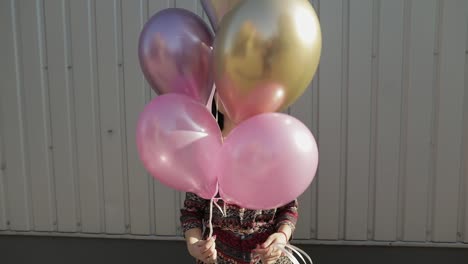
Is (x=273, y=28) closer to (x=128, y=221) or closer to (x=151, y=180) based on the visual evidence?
(x=151, y=180)

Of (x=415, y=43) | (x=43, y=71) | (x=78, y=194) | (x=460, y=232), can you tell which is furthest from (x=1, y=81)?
(x=460, y=232)

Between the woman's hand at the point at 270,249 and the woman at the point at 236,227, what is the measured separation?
0.09 feet

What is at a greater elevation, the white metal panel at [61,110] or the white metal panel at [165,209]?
the white metal panel at [61,110]

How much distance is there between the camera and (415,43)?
8.91 feet

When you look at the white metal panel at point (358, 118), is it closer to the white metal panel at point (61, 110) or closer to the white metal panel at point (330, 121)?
the white metal panel at point (330, 121)

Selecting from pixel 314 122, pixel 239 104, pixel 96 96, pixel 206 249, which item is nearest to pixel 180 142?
pixel 239 104

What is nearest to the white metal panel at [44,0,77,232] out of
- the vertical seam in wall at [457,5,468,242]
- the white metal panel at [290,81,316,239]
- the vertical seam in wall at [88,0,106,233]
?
the vertical seam in wall at [88,0,106,233]

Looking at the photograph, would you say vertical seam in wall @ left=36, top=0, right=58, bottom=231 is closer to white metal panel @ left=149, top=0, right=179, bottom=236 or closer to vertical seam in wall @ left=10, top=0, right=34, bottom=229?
vertical seam in wall @ left=10, top=0, right=34, bottom=229

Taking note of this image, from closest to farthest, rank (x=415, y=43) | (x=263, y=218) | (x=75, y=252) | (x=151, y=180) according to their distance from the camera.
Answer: (x=263, y=218)
(x=415, y=43)
(x=151, y=180)
(x=75, y=252)

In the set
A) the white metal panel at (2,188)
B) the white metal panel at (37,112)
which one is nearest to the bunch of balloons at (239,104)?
the white metal panel at (37,112)

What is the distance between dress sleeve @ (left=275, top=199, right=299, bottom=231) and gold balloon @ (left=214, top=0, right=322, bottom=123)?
569 mm

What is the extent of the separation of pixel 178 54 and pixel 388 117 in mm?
1720

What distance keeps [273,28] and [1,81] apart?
8.39 ft

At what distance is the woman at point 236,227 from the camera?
5.69 ft
